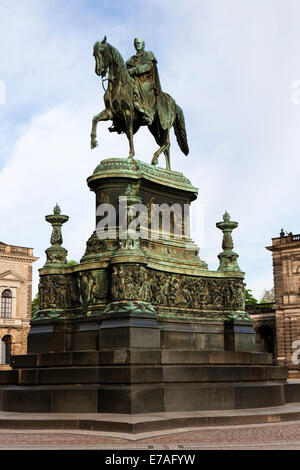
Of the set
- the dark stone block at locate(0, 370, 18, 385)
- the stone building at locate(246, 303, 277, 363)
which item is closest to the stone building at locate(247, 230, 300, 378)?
the stone building at locate(246, 303, 277, 363)

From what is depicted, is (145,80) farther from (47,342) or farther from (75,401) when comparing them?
(75,401)

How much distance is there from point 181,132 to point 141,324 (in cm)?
737

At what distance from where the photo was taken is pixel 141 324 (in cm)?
1279

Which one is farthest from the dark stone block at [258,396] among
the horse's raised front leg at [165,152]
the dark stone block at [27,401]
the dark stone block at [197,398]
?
the horse's raised front leg at [165,152]

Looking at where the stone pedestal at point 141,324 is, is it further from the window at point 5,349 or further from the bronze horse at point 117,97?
the window at point 5,349

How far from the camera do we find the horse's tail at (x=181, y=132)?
1803cm

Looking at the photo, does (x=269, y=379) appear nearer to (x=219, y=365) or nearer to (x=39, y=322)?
(x=219, y=365)

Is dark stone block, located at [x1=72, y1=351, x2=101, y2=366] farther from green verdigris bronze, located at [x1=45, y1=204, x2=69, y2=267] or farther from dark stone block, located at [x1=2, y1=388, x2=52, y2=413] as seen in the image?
green verdigris bronze, located at [x1=45, y1=204, x2=69, y2=267]

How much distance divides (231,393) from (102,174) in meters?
6.12

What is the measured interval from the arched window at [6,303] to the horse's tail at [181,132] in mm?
47075
